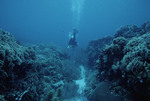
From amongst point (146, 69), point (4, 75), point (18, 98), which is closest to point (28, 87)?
point (18, 98)

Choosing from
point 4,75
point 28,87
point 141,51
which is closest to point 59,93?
point 28,87

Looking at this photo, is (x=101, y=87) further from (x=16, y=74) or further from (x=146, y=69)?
(x=16, y=74)

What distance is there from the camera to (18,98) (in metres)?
A: 3.05

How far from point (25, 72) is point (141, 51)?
4.85 meters

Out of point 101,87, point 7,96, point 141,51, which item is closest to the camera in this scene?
point 7,96

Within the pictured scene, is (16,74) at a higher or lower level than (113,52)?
lower

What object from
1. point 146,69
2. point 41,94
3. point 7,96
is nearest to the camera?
point 146,69

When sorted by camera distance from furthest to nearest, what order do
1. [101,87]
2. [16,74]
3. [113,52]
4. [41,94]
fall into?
[113,52] → [101,87] → [41,94] → [16,74]

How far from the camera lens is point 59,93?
3.84 metres

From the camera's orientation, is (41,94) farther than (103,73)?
No

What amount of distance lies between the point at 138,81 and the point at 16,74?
4.45 metres

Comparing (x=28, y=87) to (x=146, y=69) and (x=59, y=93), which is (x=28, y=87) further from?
(x=146, y=69)

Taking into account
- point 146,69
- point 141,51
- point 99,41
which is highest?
point 99,41

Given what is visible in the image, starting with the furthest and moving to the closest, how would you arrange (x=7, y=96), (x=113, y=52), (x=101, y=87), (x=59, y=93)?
1. (x=113, y=52)
2. (x=101, y=87)
3. (x=59, y=93)
4. (x=7, y=96)
